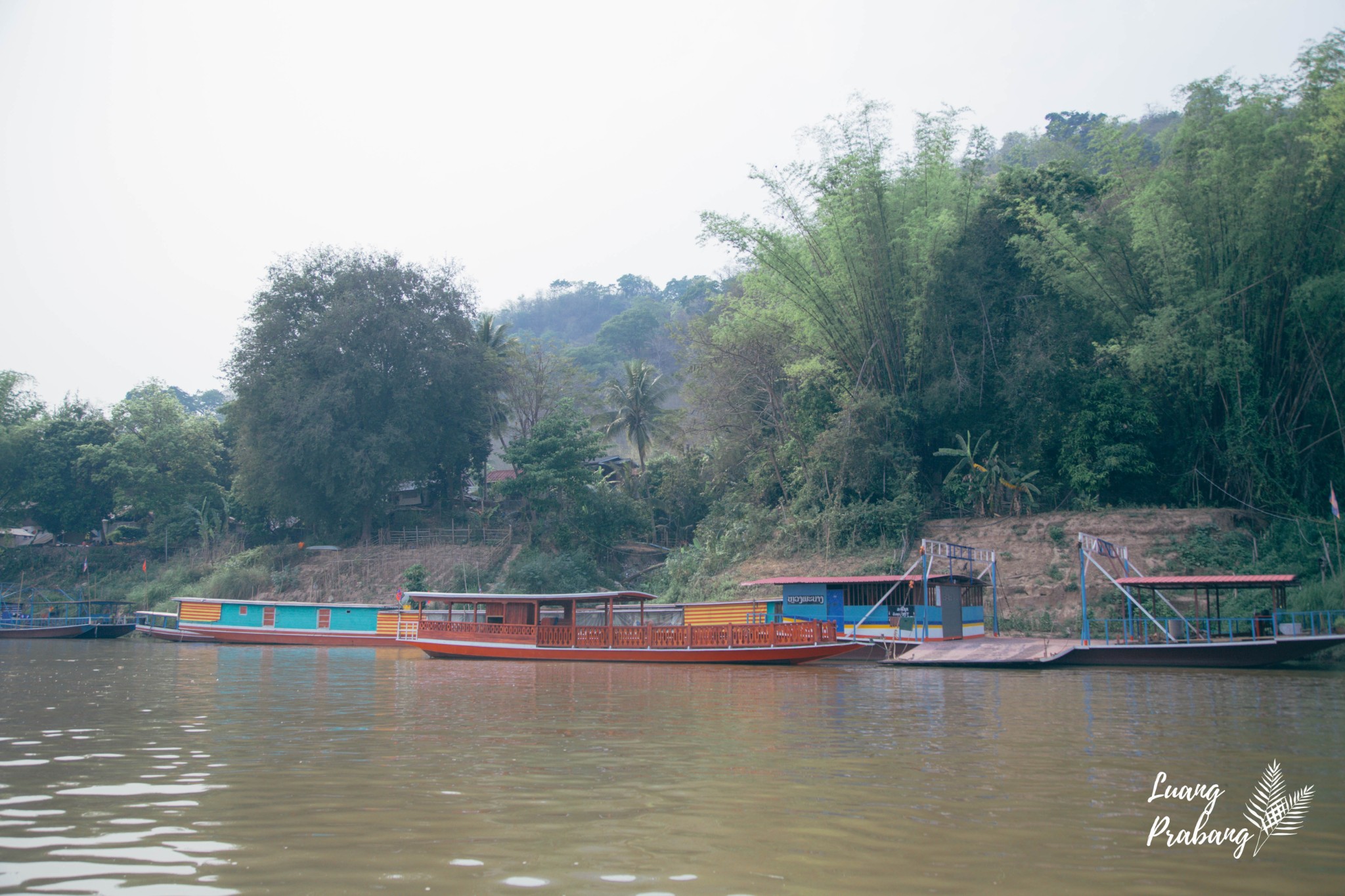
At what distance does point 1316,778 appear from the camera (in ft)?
23.0

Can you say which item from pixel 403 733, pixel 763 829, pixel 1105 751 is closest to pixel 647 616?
pixel 403 733

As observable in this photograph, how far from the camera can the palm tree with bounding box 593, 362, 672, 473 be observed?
45781 mm

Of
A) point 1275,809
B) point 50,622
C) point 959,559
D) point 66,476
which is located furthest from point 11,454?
point 1275,809

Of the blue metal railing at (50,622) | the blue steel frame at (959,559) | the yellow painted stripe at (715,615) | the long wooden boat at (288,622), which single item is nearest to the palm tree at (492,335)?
the long wooden boat at (288,622)

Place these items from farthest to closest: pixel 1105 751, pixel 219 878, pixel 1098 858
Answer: pixel 1105 751 → pixel 1098 858 → pixel 219 878

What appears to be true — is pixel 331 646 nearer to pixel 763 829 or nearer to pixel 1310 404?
pixel 763 829

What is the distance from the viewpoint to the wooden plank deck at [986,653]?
1916 cm

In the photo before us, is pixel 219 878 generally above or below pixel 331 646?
above

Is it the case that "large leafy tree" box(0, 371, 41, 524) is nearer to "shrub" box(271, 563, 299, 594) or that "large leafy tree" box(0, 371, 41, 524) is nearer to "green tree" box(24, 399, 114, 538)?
"green tree" box(24, 399, 114, 538)

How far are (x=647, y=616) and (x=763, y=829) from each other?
2078 cm

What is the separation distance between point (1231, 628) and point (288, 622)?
30.0 m

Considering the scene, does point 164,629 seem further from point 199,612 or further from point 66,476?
point 66,476

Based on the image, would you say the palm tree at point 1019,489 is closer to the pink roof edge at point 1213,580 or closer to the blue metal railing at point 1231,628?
the blue metal railing at point 1231,628

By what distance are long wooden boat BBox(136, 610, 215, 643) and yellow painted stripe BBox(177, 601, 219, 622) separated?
17.2 inches
